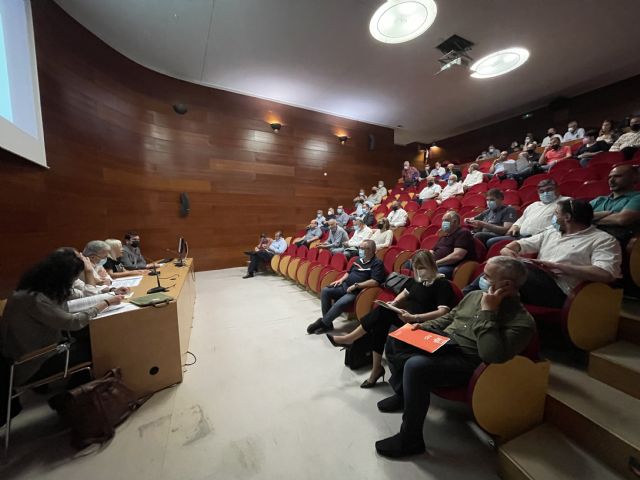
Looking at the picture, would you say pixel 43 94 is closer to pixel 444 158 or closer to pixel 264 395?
pixel 264 395

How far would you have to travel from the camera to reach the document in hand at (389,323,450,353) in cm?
114

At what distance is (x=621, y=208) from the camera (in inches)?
63.4

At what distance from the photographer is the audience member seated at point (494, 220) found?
A: 2326mm

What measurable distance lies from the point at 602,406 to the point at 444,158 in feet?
30.5

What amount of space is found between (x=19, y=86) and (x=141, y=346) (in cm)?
308

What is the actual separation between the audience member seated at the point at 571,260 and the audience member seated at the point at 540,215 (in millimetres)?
577

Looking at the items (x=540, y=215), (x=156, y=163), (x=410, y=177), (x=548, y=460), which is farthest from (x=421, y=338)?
(x=410, y=177)

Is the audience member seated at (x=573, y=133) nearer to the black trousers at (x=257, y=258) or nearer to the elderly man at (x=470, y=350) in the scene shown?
the elderly man at (x=470, y=350)

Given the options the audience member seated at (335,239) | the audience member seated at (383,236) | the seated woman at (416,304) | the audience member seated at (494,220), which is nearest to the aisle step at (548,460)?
the seated woman at (416,304)

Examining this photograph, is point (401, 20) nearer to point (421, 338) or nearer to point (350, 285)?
point (350, 285)

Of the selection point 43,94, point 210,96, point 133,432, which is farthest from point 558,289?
point 210,96

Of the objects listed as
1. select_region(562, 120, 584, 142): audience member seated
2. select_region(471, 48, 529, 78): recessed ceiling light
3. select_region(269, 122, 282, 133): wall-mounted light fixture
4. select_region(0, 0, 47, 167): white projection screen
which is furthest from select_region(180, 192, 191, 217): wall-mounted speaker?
select_region(562, 120, 584, 142): audience member seated

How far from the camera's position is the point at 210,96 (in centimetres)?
521

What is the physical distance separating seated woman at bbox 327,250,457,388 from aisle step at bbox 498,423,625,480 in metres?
0.58
